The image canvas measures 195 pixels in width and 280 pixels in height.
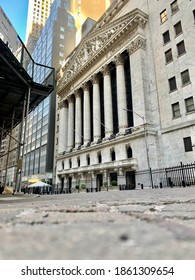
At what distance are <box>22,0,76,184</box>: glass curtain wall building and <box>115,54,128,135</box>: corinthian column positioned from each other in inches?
974

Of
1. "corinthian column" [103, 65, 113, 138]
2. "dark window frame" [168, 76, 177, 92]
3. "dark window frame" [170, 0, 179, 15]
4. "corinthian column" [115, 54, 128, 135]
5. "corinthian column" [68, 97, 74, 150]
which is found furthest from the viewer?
"corinthian column" [68, 97, 74, 150]

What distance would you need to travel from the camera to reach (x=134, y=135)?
22172 millimetres

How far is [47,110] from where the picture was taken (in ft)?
159

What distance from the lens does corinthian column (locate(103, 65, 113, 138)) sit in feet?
87.6

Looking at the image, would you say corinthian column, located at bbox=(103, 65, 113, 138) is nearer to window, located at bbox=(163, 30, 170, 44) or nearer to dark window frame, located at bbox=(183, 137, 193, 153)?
window, located at bbox=(163, 30, 170, 44)

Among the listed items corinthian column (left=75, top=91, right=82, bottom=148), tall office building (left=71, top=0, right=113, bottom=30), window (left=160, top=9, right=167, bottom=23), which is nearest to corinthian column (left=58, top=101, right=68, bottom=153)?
corinthian column (left=75, top=91, right=82, bottom=148)

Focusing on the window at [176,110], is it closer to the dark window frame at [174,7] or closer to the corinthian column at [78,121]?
the dark window frame at [174,7]

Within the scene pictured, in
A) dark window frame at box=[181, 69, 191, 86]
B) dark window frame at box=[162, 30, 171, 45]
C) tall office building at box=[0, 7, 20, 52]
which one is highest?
dark window frame at box=[162, 30, 171, 45]

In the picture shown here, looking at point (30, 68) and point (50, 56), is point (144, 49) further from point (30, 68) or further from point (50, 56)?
point (50, 56)

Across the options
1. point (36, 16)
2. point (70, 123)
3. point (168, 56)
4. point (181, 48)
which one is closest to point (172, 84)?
point (168, 56)

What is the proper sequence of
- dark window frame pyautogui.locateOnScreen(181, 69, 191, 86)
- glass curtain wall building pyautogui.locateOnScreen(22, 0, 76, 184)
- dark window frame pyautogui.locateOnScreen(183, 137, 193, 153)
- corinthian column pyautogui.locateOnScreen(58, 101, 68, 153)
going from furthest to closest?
glass curtain wall building pyautogui.locateOnScreen(22, 0, 76, 184), corinthian column pyautogui.locateOnScreen(58, 101, 68, 153), dark window frame pyautogui.locateOnScreen(181, 69, 191, 86), dark window frame pyautogui.locateOnScreen(183, 137, 193, 153)

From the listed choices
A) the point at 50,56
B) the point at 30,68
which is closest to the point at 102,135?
the point at 30,68

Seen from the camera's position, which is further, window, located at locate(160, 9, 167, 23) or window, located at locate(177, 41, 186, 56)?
window, located at locate(160, 9, 167, 23)

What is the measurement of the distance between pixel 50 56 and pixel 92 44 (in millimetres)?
25457
